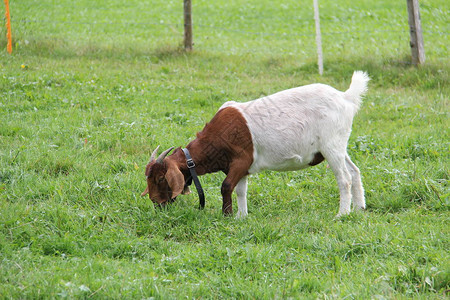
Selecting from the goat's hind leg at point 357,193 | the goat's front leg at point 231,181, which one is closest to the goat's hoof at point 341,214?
the goat's hind leg at point 357,193

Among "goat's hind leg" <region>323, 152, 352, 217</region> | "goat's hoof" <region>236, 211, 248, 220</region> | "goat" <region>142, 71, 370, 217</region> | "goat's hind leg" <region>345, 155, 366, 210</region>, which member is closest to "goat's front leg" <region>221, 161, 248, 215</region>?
"goat" <region>142, 71, 370, 217</region>

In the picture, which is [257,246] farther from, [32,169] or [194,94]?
[194,94]

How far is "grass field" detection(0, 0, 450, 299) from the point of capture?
3.97 meters

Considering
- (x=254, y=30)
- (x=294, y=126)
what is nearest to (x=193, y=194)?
(x=294, y=126)

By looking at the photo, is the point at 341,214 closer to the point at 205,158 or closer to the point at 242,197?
the point at 242,197

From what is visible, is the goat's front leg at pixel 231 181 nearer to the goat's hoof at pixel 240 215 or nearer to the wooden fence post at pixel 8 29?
the goat's hoof at pixel 240 215

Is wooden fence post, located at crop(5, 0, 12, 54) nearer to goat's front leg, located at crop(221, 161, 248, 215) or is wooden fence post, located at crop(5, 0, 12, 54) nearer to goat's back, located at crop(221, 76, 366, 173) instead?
goat's back, located at crop(221, 76, 366, 173)

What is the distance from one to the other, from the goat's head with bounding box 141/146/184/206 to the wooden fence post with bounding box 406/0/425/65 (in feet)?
23.0

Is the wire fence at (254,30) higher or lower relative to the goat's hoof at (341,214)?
higher

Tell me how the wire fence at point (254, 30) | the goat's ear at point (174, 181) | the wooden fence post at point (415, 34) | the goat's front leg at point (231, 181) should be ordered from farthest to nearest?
the wire fence at point (254, 30)
the wooden fence post at point (415, 34)
the goat's front leg at point (231, 181)
the goat's ear at point (174, 181)

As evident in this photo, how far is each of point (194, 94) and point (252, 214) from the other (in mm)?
4189

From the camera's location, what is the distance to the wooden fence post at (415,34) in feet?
33.9

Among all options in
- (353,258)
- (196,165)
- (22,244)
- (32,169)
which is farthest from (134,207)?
(353,258)

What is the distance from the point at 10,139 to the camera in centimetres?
691
